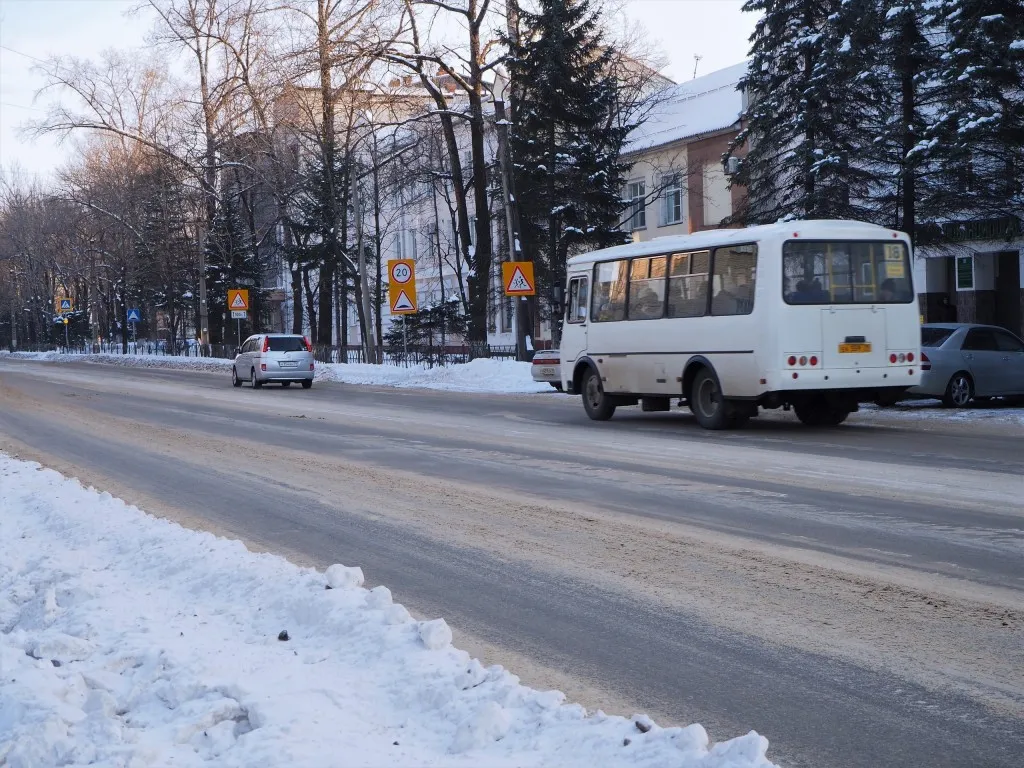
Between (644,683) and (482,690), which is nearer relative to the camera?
(482,690)

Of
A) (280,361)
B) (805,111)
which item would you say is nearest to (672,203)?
(280,361)

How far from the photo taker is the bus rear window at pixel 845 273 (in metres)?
17.6

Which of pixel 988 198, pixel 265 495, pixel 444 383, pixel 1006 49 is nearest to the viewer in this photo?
pixel 265 495

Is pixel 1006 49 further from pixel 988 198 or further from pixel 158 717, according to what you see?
pixel 158 717

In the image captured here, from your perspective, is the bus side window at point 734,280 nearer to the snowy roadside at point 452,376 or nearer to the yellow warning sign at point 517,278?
the snowy roadside at point 452,376

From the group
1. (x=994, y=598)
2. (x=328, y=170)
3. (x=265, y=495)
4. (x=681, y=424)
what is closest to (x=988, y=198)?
(x=681, y=424)

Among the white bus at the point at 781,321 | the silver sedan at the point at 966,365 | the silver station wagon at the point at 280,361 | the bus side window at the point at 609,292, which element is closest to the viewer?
the white bus at the point at 781,321

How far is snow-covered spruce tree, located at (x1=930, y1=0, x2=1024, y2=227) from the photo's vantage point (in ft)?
72.9

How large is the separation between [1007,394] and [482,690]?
19.5 meters

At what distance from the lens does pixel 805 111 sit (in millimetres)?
28797

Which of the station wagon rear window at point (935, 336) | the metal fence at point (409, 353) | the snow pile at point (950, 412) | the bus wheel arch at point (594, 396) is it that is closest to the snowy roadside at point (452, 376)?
the metal fence at point (409, 353)

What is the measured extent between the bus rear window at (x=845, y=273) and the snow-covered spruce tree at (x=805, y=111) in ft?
33.6

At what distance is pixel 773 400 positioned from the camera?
17.7 meters

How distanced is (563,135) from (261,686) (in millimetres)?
37707
